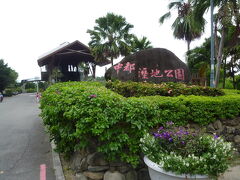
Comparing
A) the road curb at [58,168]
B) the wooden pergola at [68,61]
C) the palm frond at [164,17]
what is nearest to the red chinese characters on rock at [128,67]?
the road curb at [58,168]

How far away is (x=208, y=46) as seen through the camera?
52.7ft

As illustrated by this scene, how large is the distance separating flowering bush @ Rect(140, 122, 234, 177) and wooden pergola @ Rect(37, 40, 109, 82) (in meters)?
16.0

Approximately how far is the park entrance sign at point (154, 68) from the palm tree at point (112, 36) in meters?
10.6

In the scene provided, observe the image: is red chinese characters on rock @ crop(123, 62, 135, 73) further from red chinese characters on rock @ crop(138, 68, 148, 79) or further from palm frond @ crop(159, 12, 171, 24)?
palm frond @ crop(159, 12, 171, 24)

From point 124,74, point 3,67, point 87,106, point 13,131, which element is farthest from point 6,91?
point 87,106

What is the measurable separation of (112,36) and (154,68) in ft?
38.9

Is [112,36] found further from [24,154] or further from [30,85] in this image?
[30,85]

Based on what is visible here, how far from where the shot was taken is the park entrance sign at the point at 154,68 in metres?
6.06

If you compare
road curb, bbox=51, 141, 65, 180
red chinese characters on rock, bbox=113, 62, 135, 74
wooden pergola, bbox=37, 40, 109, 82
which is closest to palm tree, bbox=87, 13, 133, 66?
wooden pergola, bbox=37, 40, 109, 82

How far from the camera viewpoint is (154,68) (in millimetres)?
6121

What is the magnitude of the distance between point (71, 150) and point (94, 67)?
18.7m

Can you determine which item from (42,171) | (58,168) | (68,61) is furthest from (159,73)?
(68,61)

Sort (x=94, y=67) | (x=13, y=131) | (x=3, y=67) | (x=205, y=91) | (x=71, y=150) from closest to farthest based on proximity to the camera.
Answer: (x=71, y=150) < (x=205, y=91) < (x=13, y=131) < (x=94, y=67) < (x=3, y=67)

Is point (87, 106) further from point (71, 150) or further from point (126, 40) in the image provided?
point (126, 40)
